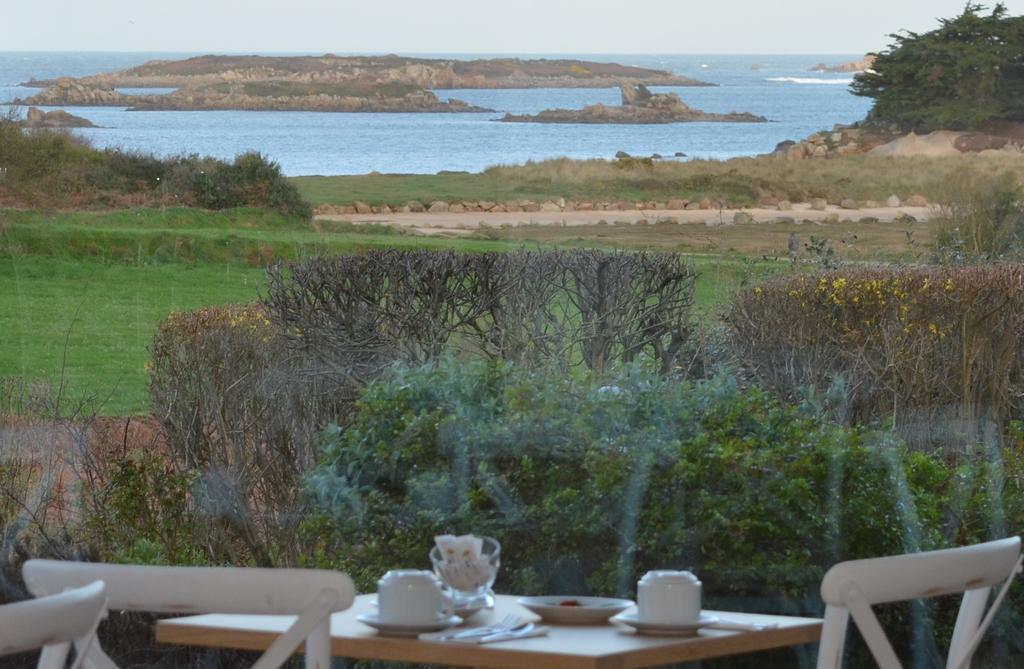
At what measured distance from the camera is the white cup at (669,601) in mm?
2016

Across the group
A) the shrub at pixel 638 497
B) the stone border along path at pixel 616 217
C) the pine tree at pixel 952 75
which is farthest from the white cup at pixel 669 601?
the pine tree at pixel 952 75

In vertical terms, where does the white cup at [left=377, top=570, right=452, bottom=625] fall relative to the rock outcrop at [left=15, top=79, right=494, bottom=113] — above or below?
below

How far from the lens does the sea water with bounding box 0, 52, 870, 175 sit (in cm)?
443

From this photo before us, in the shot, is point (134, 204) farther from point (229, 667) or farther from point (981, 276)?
point (981, 276)

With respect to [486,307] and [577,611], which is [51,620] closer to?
[577,611]

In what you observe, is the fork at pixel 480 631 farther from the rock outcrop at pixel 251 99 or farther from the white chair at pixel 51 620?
the rock outcrop at pixel 251 99

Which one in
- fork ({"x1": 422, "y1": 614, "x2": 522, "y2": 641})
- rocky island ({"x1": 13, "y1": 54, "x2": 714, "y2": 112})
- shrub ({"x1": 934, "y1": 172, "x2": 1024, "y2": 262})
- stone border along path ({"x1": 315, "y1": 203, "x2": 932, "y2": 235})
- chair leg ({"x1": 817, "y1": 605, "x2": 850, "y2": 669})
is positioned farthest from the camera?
shrub ({"x1": 934, "y1": 172, "x2": 1024, "y2": 262})

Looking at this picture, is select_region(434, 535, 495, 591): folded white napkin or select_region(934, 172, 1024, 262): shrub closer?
select_region(434, 535, 495, 591): folded white napkin

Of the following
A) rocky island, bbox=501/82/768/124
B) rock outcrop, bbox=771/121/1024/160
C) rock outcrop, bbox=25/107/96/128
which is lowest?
rock outcrop, bbox=771/121/1024/160

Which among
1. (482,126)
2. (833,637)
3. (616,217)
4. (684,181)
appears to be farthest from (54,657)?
(684,181)

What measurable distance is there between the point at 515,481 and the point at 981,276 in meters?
1.97

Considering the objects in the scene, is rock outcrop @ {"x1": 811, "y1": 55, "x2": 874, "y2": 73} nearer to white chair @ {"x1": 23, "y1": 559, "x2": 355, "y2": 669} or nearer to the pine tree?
the pine tree

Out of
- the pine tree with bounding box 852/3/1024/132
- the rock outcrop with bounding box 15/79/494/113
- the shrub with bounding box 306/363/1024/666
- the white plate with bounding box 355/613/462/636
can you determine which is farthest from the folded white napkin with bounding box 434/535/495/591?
the pine tree with bounding box 852/3/1024/132

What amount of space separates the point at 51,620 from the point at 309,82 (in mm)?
3418
